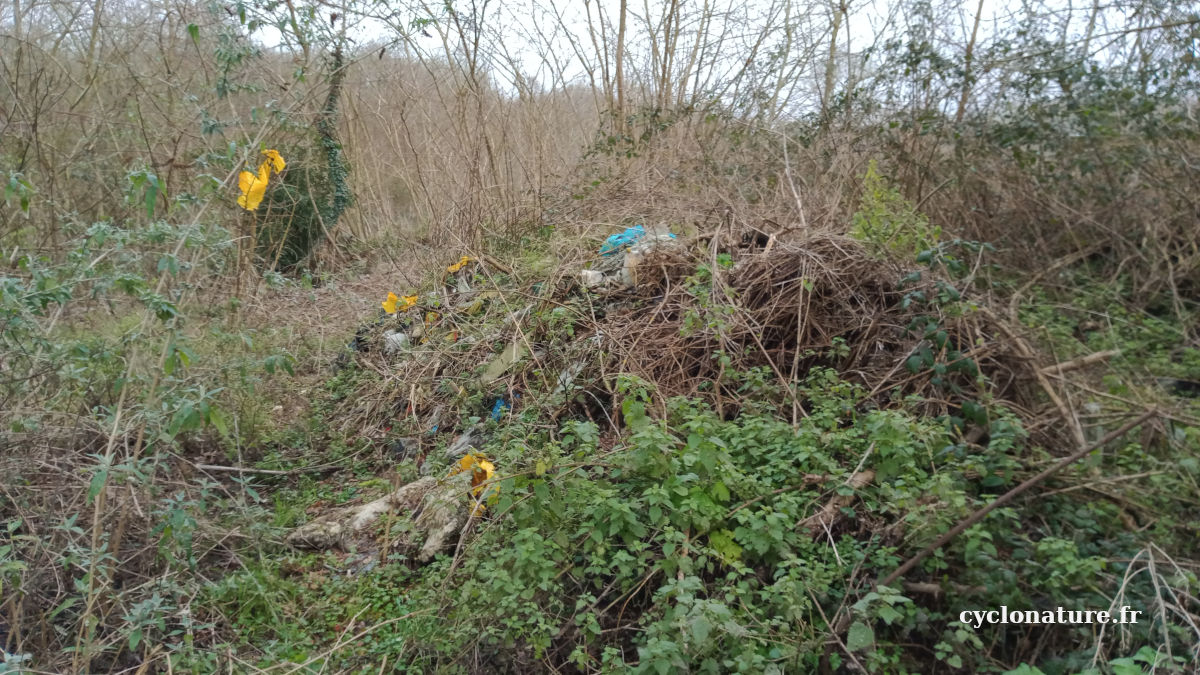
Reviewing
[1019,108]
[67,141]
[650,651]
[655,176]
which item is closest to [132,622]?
[650,651]

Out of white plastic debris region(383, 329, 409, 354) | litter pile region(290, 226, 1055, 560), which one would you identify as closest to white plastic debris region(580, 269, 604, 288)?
litter pile region(290, 226, 1055, 560)

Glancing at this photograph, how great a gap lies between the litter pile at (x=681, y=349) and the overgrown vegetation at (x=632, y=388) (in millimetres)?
23

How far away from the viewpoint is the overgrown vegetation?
94.3 inches

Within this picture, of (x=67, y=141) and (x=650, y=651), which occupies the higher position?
(x=67, y=141)

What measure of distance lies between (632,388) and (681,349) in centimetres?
55

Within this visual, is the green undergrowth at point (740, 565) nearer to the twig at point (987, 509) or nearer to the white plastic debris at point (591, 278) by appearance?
the twig at point (987, 509)

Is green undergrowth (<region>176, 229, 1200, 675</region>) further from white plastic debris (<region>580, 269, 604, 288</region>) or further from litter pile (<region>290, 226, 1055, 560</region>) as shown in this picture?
white plastic debris (<region>580, 269, 604, 288</region>)

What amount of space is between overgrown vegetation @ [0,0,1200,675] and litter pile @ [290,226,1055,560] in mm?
23

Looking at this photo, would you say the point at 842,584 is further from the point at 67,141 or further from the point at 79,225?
the point at 67,141

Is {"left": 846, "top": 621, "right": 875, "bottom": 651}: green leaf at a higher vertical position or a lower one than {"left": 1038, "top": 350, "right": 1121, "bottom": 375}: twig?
lower

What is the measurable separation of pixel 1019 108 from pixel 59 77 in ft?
23.8

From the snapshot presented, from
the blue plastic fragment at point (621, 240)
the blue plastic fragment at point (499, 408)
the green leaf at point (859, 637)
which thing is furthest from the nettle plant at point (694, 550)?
the blue plastic fragment at point (621, 240)

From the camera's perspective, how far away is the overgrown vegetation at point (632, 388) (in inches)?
94.3

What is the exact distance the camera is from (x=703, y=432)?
280cm
